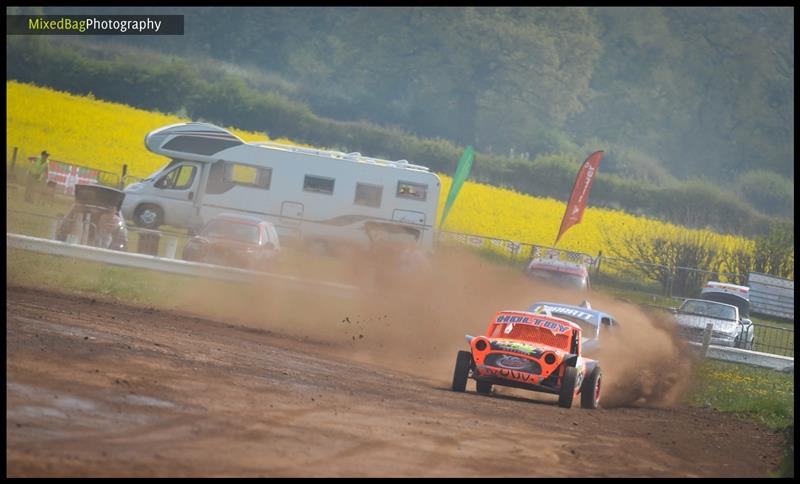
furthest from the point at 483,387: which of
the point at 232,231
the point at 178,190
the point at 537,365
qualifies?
the point at 178,190

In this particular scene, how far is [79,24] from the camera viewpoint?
204ft

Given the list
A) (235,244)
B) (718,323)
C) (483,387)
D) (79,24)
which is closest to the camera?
(483,387)

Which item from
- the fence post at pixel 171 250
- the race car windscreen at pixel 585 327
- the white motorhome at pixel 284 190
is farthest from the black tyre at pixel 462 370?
the white motorhome at pixel 284 190

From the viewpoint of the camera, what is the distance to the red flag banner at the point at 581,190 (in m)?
42.2

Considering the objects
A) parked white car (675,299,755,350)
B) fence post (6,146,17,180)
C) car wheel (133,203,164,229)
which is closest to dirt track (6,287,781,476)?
parked white car (675,299,755,350)

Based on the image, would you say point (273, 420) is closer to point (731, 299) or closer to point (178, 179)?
point (178, 179)

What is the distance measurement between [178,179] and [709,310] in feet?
50.8

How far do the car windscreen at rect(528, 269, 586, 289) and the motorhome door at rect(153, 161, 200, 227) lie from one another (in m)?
10.6

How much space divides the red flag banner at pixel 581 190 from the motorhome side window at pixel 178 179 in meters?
14.9

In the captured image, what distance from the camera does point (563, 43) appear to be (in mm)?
82000

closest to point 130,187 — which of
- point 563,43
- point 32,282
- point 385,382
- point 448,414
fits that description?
point 32,282

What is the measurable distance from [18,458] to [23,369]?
3.26 meters

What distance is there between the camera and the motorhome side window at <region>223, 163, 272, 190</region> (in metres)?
34.1

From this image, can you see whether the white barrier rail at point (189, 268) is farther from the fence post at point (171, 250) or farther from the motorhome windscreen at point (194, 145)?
the motorhome windscreen at point (194, 145)
